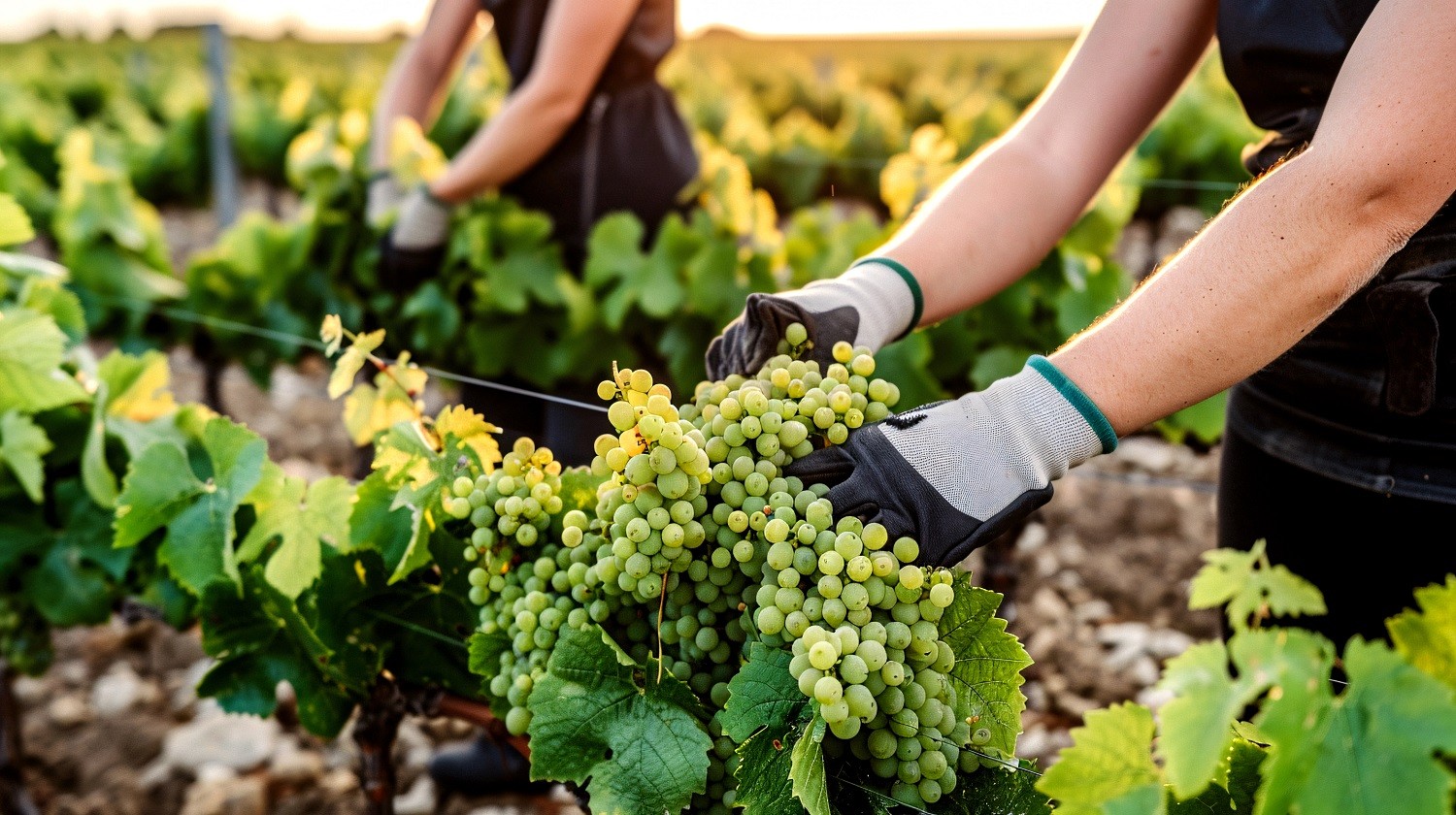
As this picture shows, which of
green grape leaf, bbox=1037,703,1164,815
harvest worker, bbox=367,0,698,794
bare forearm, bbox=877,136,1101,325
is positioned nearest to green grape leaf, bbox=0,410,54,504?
harvest worker, bbox=367,0,698,794

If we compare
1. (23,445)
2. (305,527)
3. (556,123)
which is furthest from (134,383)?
(556,123)

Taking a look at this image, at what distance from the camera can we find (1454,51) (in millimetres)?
921

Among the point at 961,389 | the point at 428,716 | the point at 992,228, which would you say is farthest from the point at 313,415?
the point at 992,228

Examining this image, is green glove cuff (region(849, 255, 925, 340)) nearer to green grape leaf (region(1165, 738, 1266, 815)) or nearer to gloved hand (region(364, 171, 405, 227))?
green grape leaf (region(1165, 738, 1266, 815))

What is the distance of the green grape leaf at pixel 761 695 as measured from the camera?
3.15ft

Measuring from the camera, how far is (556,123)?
2.52 meters

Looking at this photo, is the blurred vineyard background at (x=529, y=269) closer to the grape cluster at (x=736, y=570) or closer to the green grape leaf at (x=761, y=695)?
the grape cluster at (x=736, y=570)

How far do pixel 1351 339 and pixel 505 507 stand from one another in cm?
102

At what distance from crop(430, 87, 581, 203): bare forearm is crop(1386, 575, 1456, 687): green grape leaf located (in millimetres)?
2063

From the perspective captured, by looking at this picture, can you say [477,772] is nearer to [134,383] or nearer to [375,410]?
[134,383]

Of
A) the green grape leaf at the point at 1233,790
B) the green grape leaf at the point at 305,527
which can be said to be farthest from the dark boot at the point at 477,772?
the green grape leaf at the point at 1233,790

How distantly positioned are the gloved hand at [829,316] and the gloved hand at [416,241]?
71.9 inches

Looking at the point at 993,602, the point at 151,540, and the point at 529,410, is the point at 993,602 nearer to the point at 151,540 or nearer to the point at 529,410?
the point at 151,540

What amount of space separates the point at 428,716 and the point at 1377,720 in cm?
120
